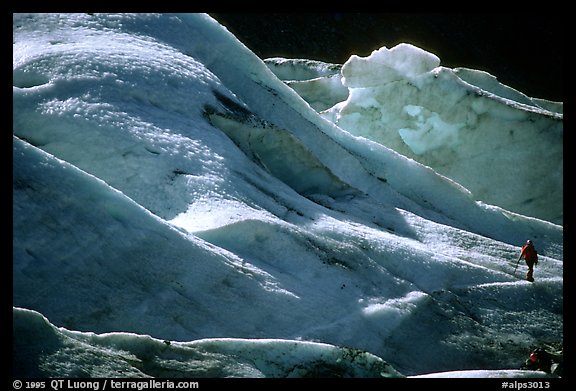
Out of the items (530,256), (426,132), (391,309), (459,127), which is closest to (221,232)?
(391,309)

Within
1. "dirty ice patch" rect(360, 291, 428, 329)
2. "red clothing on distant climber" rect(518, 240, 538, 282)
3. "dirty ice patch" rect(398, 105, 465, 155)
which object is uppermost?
"dirty ice patch" rect(398, 105, 465, 155)

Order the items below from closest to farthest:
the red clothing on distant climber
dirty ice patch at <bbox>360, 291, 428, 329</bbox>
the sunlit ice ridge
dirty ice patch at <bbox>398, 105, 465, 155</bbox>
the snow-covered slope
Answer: the sunlit ice ridge < dirty ice patch at <bbox>360, 291, 428, 329</bbox> < the red clothing on distant climber < the snow-covered slope < dirty ice patch at <bbox>398, 105, 465, 155</bbox>

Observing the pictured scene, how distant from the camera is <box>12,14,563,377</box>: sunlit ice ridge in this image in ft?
17.8

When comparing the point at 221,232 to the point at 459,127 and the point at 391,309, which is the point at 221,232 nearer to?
the point at 391,309

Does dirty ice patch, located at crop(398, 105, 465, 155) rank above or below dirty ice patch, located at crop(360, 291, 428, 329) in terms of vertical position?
above

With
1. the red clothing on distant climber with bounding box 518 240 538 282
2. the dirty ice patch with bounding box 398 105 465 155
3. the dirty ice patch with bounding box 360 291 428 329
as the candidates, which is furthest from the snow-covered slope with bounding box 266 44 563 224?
the dirty ice patch with bounding box 360 291 428 329

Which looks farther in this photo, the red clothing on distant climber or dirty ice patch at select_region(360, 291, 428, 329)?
the red clothing on distant climber

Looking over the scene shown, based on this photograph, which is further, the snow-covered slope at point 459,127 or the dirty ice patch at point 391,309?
the snow-covered slope at point 459,127

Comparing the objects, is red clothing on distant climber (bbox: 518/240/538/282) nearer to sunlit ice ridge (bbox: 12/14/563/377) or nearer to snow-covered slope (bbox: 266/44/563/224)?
sunlit ice ridge (bbox: 12/14/563/377)

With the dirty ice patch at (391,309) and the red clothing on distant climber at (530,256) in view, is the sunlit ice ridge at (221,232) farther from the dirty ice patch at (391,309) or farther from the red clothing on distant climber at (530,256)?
the red clothing on distant climber at (530,256)

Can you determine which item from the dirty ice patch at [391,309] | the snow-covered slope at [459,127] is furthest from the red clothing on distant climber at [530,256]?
the snow-covered slope at [459,127]

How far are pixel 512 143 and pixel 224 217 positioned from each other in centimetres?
796

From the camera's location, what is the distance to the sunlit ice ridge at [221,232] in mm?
5430

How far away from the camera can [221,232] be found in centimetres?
666
